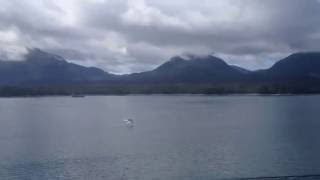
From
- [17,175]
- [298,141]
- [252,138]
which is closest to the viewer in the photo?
[17,175]

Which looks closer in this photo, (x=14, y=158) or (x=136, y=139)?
(x=14, y=158)

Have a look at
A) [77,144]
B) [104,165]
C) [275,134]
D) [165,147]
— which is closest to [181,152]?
[165,147]

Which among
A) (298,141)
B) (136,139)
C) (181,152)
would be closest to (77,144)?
(136,139)

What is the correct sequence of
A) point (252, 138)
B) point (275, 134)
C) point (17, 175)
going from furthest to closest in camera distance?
point (275, 134), point (252, 138), point (17, 175)

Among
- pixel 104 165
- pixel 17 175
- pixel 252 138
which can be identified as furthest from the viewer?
pixel 252 138

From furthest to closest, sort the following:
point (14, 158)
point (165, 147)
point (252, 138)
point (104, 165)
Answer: point (252, 138)
point (165, 147)
point (14, 158)
point (104, 165)

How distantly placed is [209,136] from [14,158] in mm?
25374

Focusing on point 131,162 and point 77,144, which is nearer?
point 131,162

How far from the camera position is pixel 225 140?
5706 centimetres

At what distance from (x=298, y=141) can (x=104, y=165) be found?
79.5 feet

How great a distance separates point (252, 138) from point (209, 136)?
5.29 m

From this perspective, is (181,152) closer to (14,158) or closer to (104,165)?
(104,165)

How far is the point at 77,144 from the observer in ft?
180

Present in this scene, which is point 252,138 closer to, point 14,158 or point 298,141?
point 298,141
